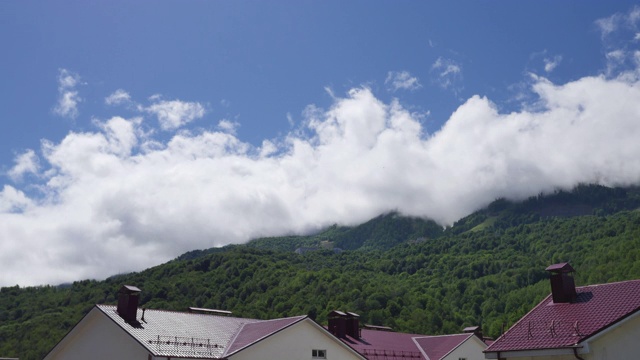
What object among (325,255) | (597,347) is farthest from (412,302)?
(325,255)

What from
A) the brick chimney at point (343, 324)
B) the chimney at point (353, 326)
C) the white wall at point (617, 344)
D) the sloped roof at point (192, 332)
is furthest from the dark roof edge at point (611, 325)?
the chimney at point (353, 326)

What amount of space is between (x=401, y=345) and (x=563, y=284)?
22.3m

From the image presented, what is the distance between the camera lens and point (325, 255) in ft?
525

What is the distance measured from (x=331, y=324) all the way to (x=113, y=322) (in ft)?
52.3

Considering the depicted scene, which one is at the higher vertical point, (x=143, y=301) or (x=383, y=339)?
(x=143, y=301)

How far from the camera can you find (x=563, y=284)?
77.8 ft

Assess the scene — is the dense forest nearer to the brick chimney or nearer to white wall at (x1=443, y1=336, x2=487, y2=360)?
white wall at (x1=443, y1=336, x2=487, y2=360)

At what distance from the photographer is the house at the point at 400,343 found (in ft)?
136

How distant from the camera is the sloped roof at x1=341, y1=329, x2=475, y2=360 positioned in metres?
41.0

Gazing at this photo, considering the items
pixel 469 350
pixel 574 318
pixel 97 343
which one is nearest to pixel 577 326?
pixel 574 318

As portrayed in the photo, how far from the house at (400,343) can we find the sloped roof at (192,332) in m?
7.61

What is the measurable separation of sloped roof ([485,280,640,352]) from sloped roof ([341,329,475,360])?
18397 mm

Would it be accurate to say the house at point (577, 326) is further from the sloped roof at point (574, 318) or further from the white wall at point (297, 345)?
the white wall at point (297, 345)

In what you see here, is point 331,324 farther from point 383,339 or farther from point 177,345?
point 177,345
